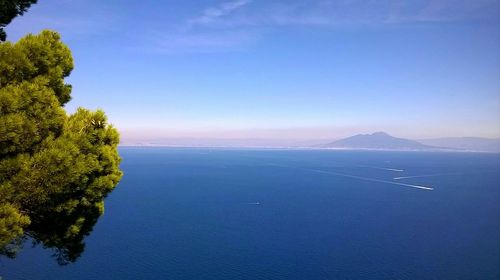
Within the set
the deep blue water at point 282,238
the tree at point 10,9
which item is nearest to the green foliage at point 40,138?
the tree at point 10,9

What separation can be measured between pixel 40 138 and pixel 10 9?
4.77 metres

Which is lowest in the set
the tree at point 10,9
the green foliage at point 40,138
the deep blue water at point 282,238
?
the deep blue water at point 282,238

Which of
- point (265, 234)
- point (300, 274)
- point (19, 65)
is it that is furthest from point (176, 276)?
point (19, 65)

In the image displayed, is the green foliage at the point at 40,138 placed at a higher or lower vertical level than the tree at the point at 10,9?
lower

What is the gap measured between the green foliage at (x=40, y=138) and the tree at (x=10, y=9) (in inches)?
85.8

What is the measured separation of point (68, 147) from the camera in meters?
9.05

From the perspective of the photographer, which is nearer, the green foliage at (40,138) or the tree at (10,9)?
the green foliage at (40,138)

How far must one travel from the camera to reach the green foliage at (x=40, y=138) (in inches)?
335

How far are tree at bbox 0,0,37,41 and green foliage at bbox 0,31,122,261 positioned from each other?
2179 millimetres

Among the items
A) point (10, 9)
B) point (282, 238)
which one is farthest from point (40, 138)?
point (282, 238)

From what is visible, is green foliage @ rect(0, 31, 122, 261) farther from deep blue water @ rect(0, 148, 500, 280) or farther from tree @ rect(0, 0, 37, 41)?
deep blue water @ rect(0, 148, 500, 280)

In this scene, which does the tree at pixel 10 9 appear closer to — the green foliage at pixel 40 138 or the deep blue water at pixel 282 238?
the green foliage at pixel 40 138

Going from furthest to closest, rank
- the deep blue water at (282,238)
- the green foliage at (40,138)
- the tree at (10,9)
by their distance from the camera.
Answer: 1. the deep blue water at (282,238)
2. the tree at (10,9)
3. the green foliage at (40,138)

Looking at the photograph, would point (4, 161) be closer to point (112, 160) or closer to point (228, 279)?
point (112, 160)
